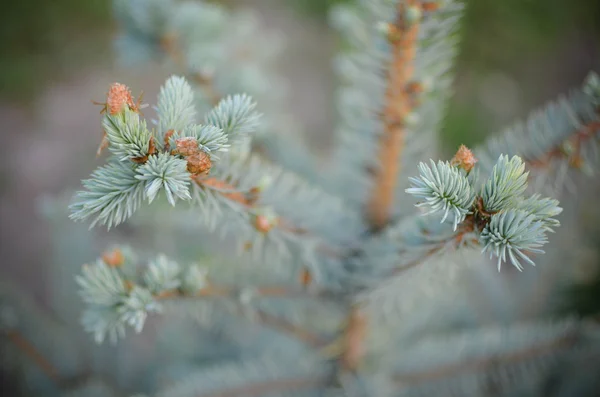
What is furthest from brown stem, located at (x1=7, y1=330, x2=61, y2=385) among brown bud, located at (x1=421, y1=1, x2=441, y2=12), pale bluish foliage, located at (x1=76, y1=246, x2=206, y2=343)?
brown bud, located at (x1=421, y1=1, x2=441, y2=12)

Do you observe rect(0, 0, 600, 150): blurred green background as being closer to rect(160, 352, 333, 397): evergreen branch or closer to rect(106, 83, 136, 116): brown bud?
rect(160, 352, 333, 397): evergreen branch

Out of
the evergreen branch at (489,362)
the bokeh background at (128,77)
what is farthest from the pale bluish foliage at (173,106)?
the bokeh background at (128,77)

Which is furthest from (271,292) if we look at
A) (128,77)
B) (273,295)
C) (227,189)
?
(128,77)

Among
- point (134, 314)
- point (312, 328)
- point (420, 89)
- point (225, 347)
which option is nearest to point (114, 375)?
point (225, 347)

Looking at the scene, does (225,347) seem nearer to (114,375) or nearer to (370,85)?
(114,375)

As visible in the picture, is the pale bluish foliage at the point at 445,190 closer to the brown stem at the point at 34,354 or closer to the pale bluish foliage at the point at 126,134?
the pale bluish foliage at the point at 126,134

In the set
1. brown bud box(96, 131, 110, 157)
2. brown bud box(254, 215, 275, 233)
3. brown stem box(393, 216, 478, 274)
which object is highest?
brown bud box(96, 131, 110, 157)

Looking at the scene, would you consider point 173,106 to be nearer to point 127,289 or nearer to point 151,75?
point 127,289
